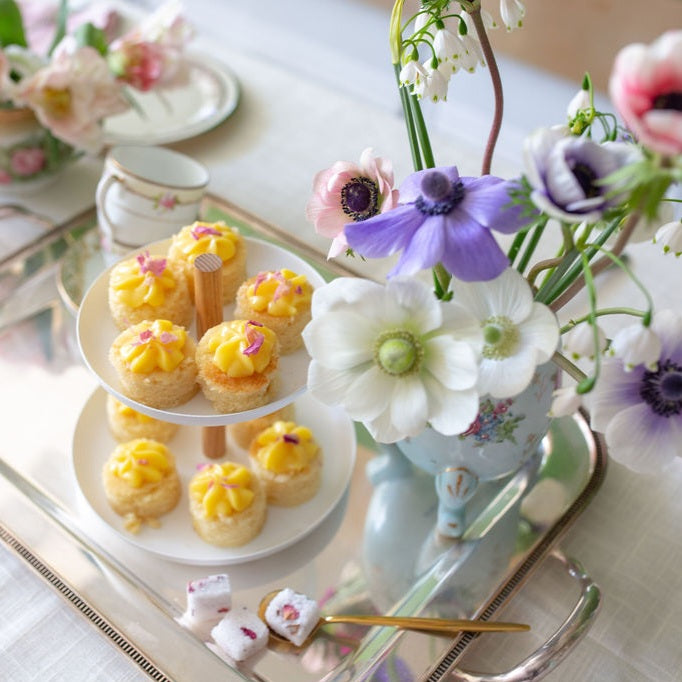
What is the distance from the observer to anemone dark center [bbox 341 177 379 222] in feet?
2.35

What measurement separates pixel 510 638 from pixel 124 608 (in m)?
0.36

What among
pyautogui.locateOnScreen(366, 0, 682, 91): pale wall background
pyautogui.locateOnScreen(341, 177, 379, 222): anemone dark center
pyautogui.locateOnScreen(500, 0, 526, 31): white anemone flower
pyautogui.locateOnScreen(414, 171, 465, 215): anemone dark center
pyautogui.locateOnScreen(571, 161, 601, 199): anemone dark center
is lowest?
pyautogui.locateOnScreen(366, 0, 682, 91): pale wall background

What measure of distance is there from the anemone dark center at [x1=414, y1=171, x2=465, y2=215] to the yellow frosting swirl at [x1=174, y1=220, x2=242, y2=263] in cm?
34

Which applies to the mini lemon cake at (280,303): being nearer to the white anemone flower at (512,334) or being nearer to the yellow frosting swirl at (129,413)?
the yellow frosting swirl at (129,413)

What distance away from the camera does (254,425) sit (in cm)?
95

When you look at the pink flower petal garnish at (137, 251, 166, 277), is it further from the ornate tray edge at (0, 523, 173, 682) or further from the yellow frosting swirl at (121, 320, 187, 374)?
the ornate tray edge at (0, 523, 173, 682)

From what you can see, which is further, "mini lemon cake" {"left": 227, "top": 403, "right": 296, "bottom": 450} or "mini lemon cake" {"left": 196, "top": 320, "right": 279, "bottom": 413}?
"mini lemon cake" {"left": 227, "top": 403, "right": 296, "bottom": 450}

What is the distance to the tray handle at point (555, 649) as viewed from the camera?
774 millimetres

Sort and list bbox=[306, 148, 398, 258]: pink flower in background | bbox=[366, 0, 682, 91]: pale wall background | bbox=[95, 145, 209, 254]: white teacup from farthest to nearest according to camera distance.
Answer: bbox=[366, 0, 682, 91]: pale wall background, bbox=[95, 145, 209, 254]: white teacup, bbox=[306, 148, 398, 258]: pink flower in background

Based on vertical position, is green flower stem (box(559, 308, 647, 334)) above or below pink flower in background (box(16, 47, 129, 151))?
above

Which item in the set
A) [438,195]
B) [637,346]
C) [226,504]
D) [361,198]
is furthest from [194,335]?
[637,346]

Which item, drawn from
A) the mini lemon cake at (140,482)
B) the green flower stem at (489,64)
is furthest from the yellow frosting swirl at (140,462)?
the green flower stem at (489,64)

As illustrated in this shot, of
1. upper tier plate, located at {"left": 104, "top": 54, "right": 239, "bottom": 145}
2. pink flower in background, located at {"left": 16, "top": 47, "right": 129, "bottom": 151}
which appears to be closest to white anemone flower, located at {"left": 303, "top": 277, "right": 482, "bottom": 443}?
pink flower in background, located at {"left": 16, "top": 47, "right": 129, "bottom": 151}

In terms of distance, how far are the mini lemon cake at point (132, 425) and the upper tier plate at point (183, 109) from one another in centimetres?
53
